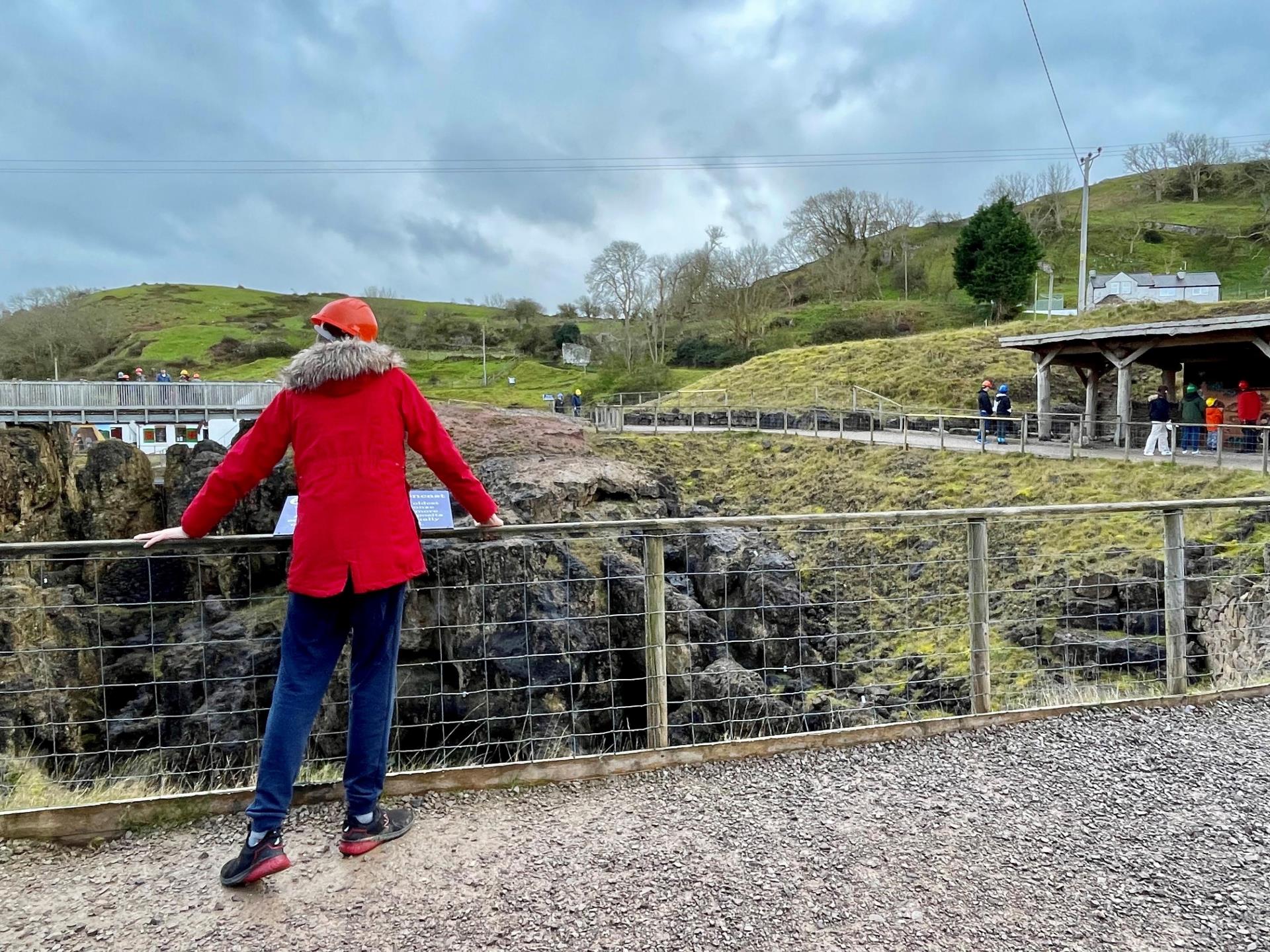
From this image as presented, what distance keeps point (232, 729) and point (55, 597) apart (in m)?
6.82

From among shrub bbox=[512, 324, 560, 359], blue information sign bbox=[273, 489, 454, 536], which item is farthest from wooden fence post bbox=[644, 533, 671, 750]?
shrub bbox=[512, 324, 560, 359]

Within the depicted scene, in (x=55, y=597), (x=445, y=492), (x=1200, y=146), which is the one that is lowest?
(x=55, y=597)

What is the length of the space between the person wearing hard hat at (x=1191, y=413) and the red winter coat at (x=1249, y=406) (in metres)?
0.95

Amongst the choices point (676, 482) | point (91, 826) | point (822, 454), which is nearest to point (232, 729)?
point (91, 826)

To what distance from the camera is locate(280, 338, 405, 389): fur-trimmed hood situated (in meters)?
2.80

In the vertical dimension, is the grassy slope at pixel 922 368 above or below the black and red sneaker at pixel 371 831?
above

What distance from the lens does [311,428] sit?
2.85 meters

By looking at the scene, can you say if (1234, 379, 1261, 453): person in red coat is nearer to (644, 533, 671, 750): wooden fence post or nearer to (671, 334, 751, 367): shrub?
(644, 533, 671, 750): wooden fence post

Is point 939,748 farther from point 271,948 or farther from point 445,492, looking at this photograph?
point 271,948

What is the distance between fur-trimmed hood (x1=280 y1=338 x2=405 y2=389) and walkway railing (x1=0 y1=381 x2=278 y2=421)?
2582 centimetres

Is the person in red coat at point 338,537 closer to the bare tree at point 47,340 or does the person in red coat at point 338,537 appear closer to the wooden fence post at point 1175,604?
the wooden fence post at point 1175,604

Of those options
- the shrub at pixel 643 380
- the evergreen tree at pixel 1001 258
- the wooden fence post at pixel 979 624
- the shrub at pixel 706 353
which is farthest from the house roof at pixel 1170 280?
the wooden fence post at pixel 979 624

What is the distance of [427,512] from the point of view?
3961 millimetres

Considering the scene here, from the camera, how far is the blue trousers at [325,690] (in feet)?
9.27
